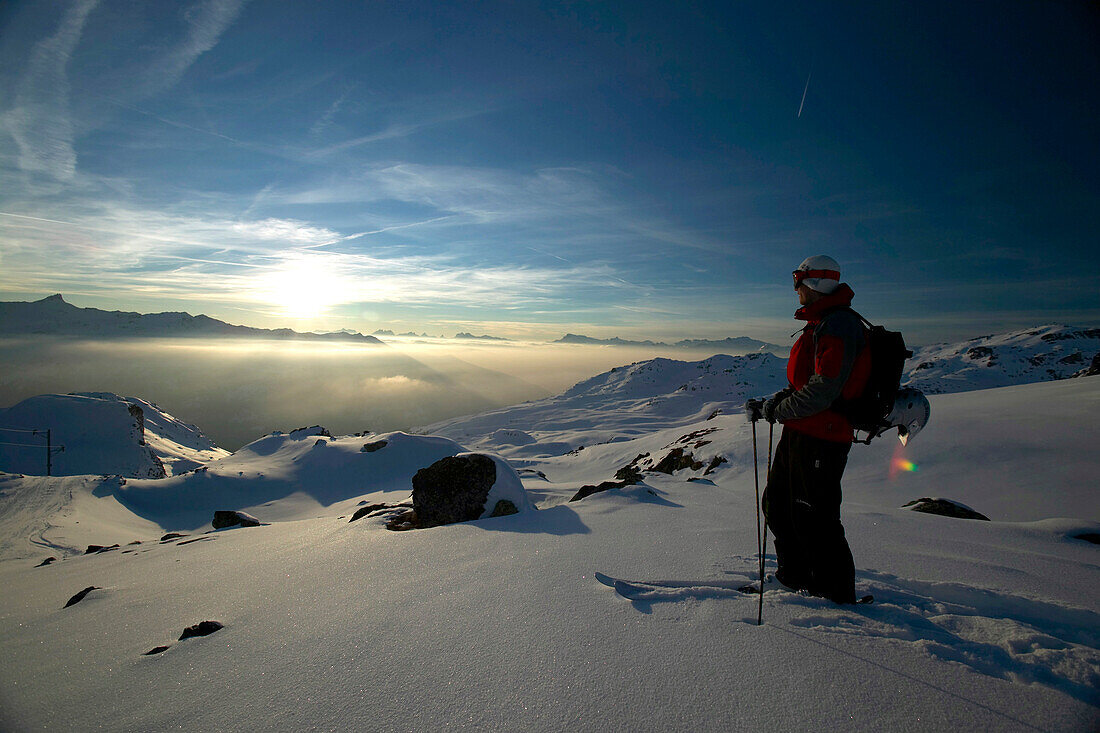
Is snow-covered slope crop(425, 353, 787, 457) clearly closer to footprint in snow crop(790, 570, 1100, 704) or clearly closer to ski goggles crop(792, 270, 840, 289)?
footprint in snow crop(790, 570, 1100, 704)

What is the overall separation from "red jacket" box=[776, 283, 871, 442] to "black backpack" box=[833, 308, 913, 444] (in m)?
0.05

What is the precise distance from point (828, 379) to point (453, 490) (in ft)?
21.3

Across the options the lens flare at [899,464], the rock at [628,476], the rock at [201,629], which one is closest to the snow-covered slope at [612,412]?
the rock at [628,476]

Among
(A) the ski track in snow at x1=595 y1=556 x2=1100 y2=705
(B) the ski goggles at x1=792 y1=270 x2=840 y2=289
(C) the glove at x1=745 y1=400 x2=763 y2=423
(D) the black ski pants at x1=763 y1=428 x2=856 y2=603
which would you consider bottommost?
(A) the ski track in snow at x1=595 y1=556 x2=1100 y2=705

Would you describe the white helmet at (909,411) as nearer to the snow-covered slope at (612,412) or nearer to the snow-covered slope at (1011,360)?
the snow-covered slope at (612,412)

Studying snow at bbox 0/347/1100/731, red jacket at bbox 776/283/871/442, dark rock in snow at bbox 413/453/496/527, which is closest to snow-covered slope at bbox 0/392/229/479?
snow at bbox 0/347/1100/731

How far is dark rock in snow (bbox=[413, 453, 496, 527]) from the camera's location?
7.79 m

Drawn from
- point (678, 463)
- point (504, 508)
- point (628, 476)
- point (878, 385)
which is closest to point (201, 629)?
point (504, 508)

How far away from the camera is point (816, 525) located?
3.48 meters

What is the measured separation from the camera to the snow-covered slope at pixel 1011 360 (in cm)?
15000

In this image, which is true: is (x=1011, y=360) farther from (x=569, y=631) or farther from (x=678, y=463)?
(x=569, y=631)

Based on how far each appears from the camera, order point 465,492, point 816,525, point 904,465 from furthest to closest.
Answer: point 904,465 → point 465,492 → point 816,525

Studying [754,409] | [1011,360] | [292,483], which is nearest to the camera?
[754,409]

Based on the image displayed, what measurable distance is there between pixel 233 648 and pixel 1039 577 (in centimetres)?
691
